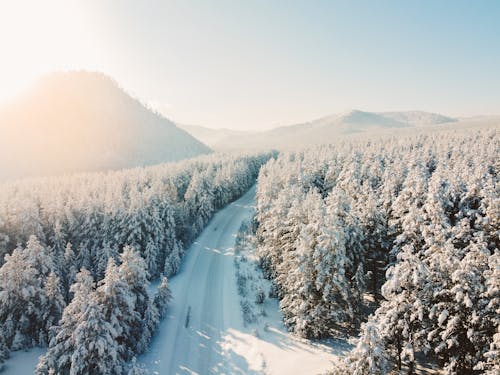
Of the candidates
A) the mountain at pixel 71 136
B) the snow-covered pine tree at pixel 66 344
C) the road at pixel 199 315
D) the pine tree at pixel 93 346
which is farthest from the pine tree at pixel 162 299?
the mountain at pixel 71 136

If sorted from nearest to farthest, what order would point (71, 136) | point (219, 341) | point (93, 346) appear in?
point (93, 346) < point (219, 341) < point (71, 136)

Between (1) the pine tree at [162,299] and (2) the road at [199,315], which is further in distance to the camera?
(1) the pine tree at [162,299]

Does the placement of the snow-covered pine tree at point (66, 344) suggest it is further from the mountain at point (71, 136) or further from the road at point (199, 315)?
the mountain at point (71, 136)

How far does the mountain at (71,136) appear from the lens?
142m

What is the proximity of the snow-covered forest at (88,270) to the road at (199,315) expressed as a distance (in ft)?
6.68

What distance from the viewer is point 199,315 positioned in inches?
1463

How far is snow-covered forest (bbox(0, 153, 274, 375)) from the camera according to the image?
24.2 meters

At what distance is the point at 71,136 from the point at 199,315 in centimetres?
15837

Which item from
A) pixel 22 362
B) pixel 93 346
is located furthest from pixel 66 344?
pixel 22 362

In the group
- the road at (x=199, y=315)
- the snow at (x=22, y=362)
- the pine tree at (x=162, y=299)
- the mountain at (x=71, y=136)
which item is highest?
the mountain at (x=71, y=136)

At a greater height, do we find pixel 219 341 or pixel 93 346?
pixel 93 346

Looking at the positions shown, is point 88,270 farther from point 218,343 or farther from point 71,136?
point 71,136

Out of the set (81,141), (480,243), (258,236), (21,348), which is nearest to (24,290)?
(21,348)

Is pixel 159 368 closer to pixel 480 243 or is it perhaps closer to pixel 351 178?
pixel 480 243
